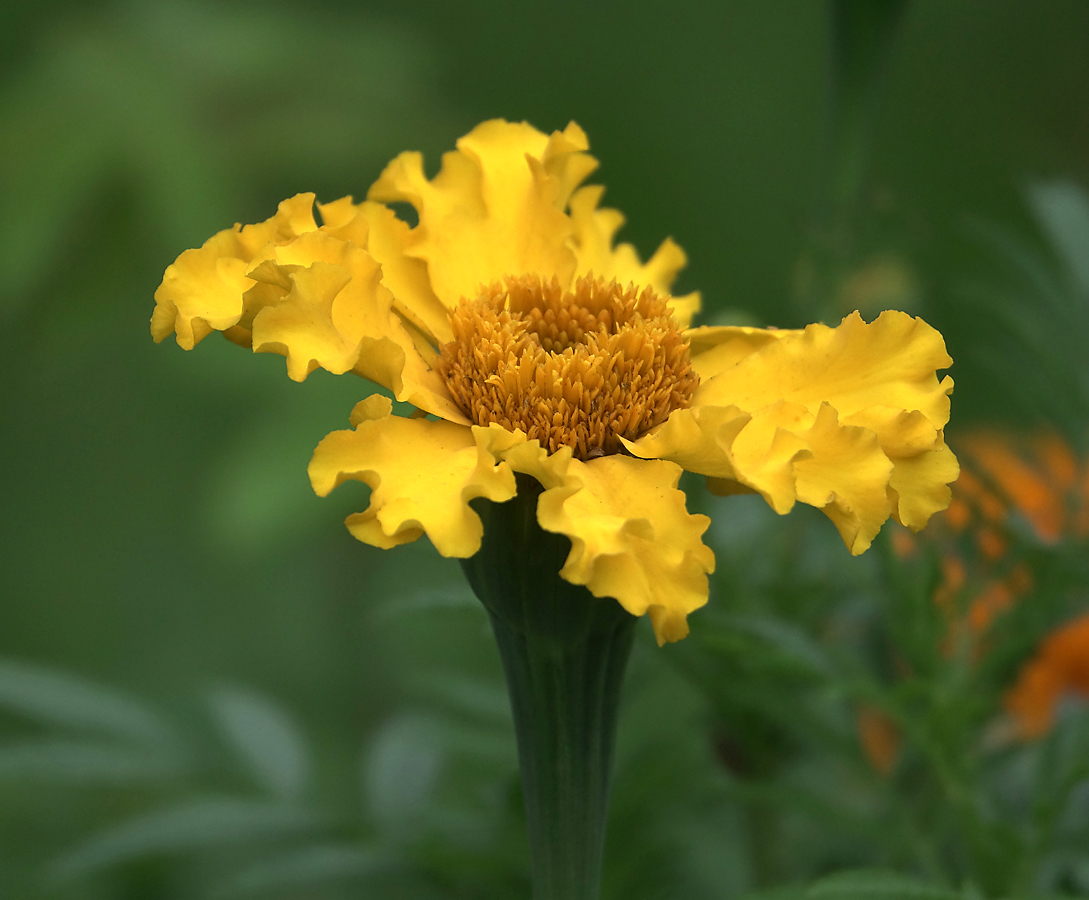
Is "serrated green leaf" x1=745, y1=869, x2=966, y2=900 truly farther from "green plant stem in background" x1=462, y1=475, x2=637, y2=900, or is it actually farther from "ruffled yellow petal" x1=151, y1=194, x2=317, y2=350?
"ruffled yellow petal" x1=151, y1=194, x2=317, y2=350

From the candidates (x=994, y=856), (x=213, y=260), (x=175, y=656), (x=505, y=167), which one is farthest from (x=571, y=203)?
(x=175, y=656)

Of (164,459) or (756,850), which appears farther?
(164,459)

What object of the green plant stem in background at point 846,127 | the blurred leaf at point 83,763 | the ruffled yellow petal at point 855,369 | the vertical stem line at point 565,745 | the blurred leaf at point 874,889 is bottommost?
the blurred leaf at point 874,889

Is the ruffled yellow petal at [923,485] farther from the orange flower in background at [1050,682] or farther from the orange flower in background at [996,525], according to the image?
the orange flower in background at [1050,682]

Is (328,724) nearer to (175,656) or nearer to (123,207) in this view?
(175,656)

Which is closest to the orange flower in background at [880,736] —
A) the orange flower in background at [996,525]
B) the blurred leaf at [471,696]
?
the orange flower in background at [996,525]

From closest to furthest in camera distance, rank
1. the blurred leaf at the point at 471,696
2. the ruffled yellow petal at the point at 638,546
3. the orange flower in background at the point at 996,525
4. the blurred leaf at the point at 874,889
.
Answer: the ruffled yellow petal at the point at 638,546, the blurred leaf at the point at 874,889, the orange flower in background at the point at 996,525, the blurred leaf at the point at 471,696

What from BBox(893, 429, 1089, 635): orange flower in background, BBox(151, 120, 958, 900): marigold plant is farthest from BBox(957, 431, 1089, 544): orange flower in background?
BBox(151, 120, 958, 900): marigold plant
